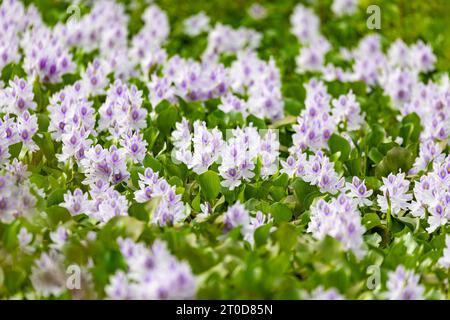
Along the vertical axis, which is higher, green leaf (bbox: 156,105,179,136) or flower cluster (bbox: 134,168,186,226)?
green leaf (bbox: 156,105,179,136)

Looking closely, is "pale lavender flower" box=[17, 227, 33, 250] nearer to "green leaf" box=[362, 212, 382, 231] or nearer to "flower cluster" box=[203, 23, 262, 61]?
"green leaf" box=[362, 212, 382, 231]

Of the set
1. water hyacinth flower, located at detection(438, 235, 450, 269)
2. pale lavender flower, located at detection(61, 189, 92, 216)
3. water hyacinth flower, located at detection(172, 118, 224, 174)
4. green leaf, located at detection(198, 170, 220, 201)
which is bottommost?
water hyacinth flower, located at detection(438, 235, 450, 269)

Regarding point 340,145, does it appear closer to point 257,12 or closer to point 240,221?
point 240,221

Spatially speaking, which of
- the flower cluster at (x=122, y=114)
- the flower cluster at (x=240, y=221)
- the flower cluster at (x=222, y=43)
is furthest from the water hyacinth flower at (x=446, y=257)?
the flower cluster at (x=222, y=43)

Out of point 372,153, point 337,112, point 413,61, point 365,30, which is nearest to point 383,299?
point 372,153

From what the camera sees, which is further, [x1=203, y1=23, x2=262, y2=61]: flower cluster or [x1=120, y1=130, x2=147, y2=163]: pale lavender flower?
[x1=203, y1=23, x2=262, y2=61]: flower cluster

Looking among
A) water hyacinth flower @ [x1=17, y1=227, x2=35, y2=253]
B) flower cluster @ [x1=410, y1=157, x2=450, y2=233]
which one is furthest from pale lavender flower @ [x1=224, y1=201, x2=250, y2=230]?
flower cluster @ [x1=410, y1=157, x2=450, y2=233]

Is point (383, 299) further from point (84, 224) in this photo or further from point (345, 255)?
point (84, 224)

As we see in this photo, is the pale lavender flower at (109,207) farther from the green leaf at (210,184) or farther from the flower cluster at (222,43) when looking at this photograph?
the flower cluster at (222,43)
